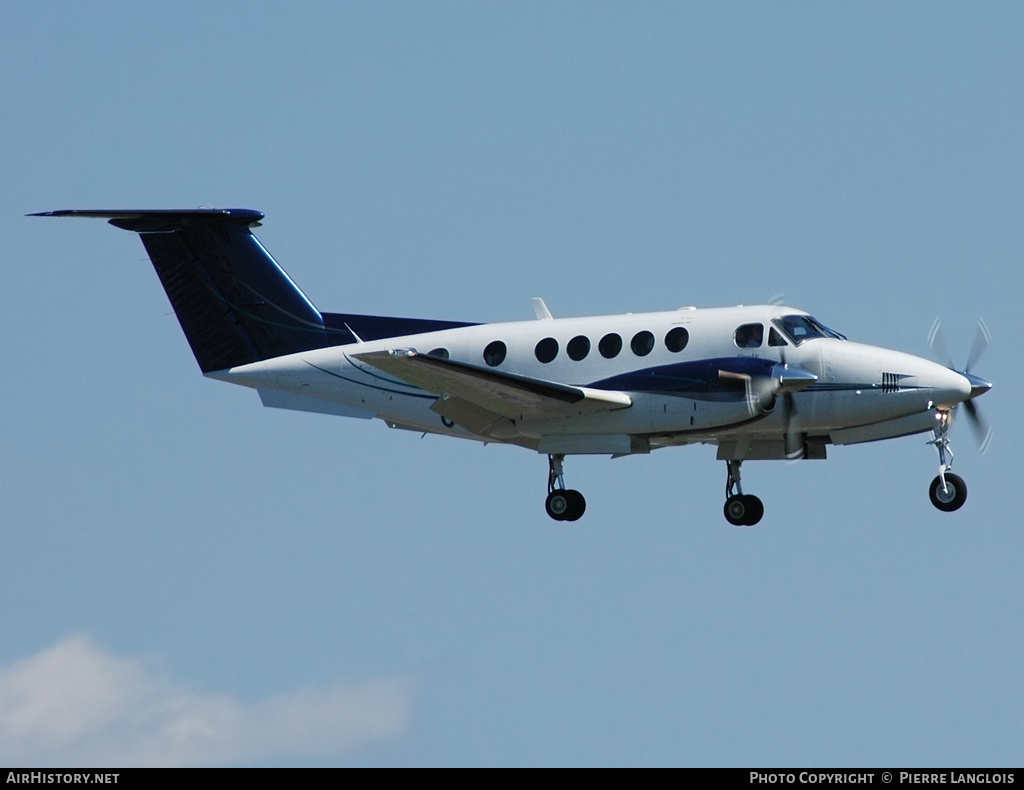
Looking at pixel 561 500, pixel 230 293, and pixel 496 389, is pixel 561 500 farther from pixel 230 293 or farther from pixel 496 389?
pixel 230 293

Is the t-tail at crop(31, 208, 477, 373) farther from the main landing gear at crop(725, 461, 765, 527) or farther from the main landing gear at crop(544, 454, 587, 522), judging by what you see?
the main landing gear at crop(725, 461, 765, 527)

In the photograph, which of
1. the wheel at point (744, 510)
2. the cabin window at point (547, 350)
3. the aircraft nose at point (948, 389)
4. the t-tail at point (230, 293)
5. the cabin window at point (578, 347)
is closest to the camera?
the aircraft nose at point (948, 389)

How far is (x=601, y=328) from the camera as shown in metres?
28.7

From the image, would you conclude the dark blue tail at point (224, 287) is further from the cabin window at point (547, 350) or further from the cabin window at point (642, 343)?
the cabin window at point (642, 343)

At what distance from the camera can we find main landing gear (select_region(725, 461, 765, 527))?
29.7 metres

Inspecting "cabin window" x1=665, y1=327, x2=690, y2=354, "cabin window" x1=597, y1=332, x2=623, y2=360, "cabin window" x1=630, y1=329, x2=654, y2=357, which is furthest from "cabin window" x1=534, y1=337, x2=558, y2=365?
"cabin window" x1=665, y1=327, x2=690, y2=354

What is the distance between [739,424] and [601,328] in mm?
3067

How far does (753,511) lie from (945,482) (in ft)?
13.3

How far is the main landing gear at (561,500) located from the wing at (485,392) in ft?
4.10

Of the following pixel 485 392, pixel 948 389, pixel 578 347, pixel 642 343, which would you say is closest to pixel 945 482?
pixel 948 389

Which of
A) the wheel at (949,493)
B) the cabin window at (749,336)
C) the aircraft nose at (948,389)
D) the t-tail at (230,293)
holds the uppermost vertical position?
the t-tail at (230,293)

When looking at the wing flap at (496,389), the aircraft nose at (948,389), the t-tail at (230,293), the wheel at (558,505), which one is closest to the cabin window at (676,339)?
the wing flap at (496,389)

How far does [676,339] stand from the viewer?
2794 centimetres

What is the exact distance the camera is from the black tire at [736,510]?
97.5 feet
